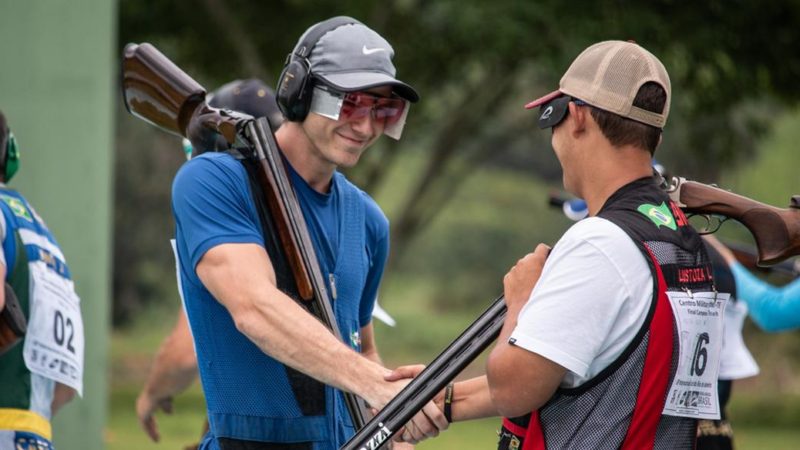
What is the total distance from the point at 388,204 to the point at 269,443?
29435 millimetres

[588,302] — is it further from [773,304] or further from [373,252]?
[773,304]

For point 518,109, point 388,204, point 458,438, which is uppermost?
point 518,109

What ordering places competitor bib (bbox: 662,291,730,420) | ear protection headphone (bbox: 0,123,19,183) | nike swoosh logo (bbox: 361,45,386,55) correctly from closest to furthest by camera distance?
competitor bib (bbox: 662,291,730,420) → nike swoosh logo (bbox: 361,45,386,55) → ear protection headphone (bbox: 0,123,19,183)

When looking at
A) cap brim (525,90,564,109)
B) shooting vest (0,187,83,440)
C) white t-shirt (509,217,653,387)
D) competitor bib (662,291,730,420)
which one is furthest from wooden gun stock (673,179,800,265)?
shooting vest (0,187,83,440)

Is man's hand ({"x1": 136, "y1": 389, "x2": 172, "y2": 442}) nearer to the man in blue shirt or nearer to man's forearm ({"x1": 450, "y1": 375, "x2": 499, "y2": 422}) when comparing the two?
the man in blue shirt

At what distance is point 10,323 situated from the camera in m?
4.47

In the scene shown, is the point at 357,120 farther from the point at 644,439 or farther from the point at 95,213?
the point at 95,213

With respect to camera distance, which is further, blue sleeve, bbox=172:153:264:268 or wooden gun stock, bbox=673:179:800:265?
blue sleeve, bbox=172:153:264:268

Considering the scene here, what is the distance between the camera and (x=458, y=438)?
17.3m

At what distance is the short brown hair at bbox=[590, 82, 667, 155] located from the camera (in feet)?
11.1

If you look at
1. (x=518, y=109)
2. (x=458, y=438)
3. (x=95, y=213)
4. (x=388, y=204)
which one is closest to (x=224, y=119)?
(x=95, y=213)

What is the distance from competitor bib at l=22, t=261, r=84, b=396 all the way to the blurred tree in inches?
405

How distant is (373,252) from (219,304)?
0.75 metres

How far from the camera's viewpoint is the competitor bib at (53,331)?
15.7ft
